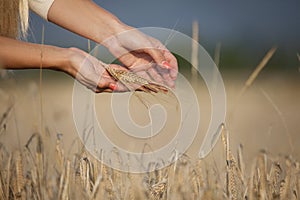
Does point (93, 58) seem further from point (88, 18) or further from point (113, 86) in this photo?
point (88, 18)

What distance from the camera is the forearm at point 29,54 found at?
2150mm

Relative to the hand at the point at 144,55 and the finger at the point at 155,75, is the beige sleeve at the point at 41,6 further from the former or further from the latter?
the finger at the point at 155,75

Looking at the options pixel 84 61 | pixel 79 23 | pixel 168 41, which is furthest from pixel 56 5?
pixel 168 41

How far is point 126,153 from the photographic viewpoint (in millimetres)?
2232

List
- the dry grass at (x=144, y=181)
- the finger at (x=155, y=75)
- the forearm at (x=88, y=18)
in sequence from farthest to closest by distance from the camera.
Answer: the forearm at (x=88, y=18)
the finger at (x=155, y=75)
the dry grass at (x=144, y=181)

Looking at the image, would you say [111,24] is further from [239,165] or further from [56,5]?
[239,165]

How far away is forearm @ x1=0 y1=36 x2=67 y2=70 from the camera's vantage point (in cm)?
215

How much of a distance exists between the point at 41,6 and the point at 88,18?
15cm

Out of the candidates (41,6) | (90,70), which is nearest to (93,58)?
(90,70)

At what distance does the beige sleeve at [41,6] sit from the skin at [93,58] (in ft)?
0.05

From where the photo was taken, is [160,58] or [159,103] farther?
[160,58]

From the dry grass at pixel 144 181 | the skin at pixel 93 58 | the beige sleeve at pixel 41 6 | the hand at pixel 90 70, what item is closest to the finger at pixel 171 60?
the skin at pixel 93 58

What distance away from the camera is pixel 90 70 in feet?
7.14

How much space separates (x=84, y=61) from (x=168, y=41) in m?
0.25
